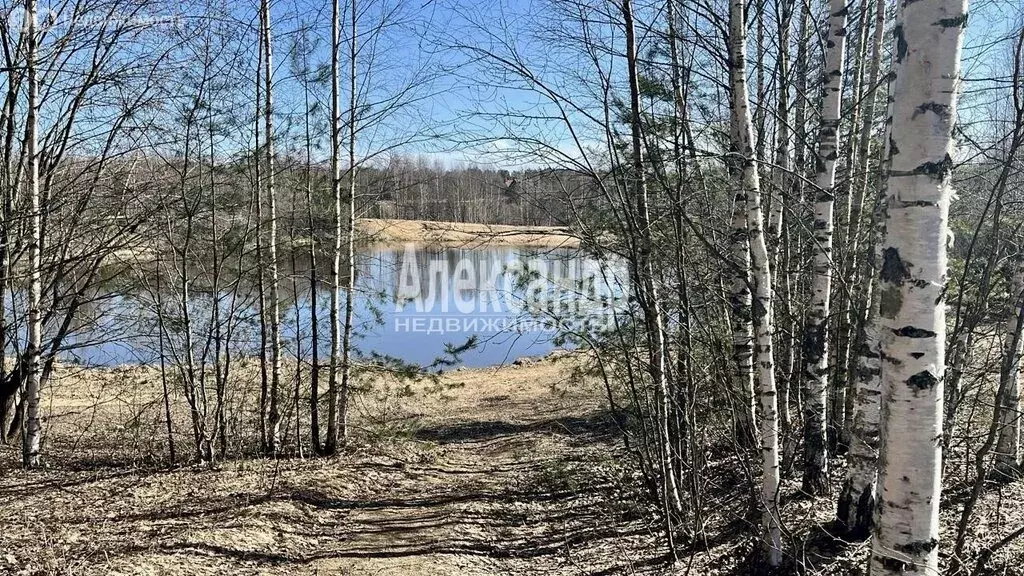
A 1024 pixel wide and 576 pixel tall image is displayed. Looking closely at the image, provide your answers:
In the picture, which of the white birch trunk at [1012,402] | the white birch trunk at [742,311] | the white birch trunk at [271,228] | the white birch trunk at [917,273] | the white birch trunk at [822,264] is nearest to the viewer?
the white birch trunk at [917,273]

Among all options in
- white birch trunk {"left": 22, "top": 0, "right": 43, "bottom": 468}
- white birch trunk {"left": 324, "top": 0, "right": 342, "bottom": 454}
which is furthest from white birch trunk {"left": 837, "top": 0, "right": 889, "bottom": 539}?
white birch trunk {"left": 22, "top": 0, "right": 43, "bottom": 468}

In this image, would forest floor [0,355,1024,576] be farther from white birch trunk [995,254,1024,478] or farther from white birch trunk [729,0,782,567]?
white birch trunk [995,254,1024,478]

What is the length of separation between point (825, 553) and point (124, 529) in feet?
16.1

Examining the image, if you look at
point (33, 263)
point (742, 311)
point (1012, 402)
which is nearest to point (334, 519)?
point (33, 263)

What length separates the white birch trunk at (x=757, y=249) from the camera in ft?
11.5

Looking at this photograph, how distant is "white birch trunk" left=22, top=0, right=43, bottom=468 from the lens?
5602mm

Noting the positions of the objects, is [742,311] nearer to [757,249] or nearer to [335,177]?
[757,249]

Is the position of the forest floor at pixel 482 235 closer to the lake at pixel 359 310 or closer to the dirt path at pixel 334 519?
the lake at pixel 359 310

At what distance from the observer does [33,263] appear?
6.01 metres

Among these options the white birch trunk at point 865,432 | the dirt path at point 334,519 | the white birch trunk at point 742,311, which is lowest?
the dirt path at point 334,519

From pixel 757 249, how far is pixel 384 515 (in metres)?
4.19

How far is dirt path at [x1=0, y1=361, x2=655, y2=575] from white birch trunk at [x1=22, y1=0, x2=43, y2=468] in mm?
396

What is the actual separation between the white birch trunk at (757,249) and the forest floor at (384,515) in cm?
19

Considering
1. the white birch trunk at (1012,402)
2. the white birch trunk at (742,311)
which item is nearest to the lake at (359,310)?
the white birch trunk at (742,311)
